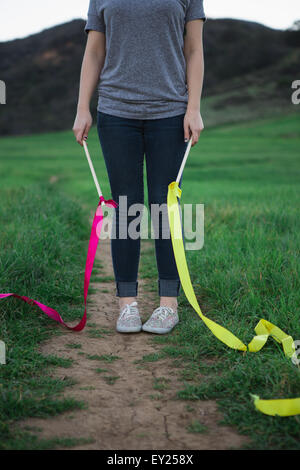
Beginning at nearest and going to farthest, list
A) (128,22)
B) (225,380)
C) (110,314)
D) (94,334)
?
1. (225,380)
2. (128,22)
3. (94,334)
4. (110,314)

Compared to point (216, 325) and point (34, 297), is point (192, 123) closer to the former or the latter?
point (216, 325)

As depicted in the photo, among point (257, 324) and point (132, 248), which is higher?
point (132, 248)

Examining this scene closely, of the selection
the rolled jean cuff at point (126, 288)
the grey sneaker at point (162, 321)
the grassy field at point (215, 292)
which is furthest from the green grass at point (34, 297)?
the grey sneaker at point (162, 321)

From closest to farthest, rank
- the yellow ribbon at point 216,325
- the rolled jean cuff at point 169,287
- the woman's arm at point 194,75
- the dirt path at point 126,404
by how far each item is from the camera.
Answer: the dirt path at point 126,404 → the yellow ribbon at point 216,325 → the woman's arm at point 194,75 → the rolled jean cuff at point 169,287

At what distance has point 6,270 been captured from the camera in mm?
3008

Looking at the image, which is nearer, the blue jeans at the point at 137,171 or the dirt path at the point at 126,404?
the dirt path at the point at 126,404

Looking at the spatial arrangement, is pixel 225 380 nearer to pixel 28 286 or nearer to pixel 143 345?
pixel 143 345

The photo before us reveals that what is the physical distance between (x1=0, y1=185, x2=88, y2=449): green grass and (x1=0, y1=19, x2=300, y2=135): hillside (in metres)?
20.8

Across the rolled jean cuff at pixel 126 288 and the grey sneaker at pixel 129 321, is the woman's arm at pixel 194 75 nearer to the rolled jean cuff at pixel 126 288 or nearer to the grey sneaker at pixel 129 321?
the rolled jean cuff at pixel 126 288

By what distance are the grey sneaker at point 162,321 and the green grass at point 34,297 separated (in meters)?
0.47

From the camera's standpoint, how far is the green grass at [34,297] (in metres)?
1.86

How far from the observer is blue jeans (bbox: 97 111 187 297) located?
254cm
